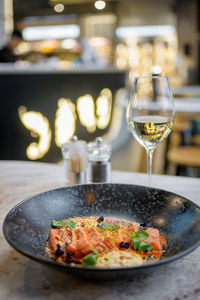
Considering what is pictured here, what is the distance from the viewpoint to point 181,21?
9094mm

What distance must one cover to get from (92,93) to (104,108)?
0.33 metres

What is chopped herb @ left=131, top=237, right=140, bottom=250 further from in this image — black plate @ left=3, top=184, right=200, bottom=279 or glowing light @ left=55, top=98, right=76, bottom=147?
glowing light @ left=55, top=98, right=76, bottom=147

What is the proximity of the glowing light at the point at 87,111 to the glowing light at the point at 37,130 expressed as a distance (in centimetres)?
71

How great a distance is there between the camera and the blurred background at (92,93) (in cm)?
322

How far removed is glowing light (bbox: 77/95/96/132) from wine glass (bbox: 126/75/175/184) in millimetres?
3254

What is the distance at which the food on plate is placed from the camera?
0.55 meters

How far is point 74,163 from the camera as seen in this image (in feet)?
3.52

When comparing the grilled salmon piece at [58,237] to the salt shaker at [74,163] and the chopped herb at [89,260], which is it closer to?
the chopped herb at [89,260]

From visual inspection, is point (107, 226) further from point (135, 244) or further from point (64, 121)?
point (64, 121)

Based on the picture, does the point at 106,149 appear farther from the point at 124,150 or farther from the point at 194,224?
the point at 124,150

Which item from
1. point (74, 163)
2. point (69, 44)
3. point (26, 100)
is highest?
point (69, 44)

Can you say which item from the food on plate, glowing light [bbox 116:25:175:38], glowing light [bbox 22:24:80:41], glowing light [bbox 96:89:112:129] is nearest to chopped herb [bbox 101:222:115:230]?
the food on plate

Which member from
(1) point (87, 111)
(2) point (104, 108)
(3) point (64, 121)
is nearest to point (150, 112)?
(3) point (64, 121)

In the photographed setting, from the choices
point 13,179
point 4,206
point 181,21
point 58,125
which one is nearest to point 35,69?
point 58,125
